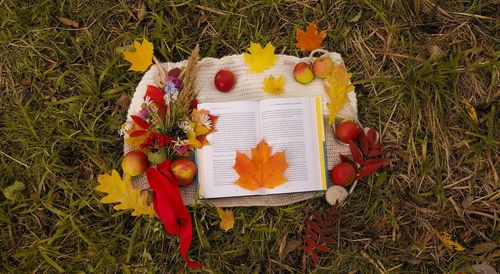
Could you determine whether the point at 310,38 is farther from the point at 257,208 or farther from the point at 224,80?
the point at 257,208

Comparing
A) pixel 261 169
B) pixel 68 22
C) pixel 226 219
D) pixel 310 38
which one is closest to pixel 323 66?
pixel 310 38

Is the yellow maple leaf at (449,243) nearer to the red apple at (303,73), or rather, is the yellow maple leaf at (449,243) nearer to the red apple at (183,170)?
the red apple at (303,73)

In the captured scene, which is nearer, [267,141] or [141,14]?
[267,141]

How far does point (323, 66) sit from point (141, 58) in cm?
92

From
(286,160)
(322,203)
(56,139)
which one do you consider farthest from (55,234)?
(322,203)

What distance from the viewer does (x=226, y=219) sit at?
2.13 meters

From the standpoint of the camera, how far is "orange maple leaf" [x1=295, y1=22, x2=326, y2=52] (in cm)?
229

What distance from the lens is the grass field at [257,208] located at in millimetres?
2160

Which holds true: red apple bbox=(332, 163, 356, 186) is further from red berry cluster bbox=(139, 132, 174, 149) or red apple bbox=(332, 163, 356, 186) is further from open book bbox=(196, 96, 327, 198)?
red berry cluster bbox=(139, 132, 174, 149)

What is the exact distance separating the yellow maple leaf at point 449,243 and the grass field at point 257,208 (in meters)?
0.03

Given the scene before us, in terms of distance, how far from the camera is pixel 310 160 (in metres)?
2.11

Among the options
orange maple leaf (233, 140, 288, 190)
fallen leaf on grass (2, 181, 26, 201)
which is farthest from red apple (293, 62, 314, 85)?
fallen leaf on grass (2, 181, 26, 201)

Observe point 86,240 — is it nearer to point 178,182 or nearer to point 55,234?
point 55,234

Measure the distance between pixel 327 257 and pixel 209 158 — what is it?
0.75m
